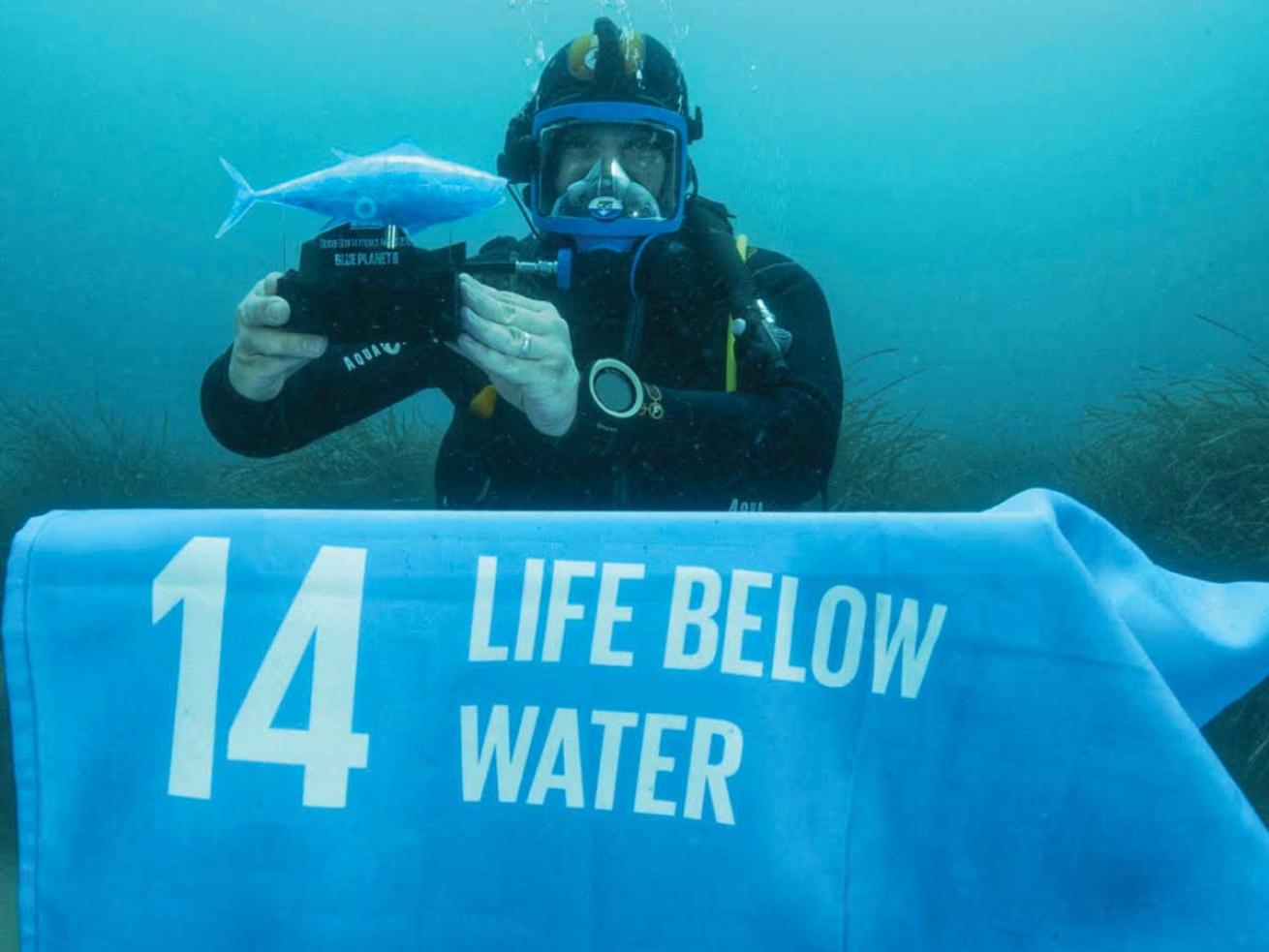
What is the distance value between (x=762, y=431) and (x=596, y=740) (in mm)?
1447

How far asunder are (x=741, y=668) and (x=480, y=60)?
235ft

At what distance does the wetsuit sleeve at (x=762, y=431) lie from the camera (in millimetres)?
2270

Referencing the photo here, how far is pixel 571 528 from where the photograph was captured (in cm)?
110

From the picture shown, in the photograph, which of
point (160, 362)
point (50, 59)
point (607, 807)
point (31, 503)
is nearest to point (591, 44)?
point (607, 807)

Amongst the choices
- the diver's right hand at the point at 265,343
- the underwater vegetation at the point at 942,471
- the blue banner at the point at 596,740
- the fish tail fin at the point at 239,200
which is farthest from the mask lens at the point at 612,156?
the underwater vegetation at the point at 942,471

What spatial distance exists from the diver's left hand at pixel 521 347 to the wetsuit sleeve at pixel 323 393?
0.58m

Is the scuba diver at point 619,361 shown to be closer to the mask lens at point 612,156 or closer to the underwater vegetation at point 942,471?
the mask lens at point 612,156

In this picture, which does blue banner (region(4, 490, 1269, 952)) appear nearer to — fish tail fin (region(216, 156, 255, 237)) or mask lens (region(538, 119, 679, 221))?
fish tail fin (region(216, 156, 255, 237))

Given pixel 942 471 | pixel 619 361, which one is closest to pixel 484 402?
pixel 619 361

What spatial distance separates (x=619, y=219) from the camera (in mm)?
2697

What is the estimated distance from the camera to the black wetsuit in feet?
7.60

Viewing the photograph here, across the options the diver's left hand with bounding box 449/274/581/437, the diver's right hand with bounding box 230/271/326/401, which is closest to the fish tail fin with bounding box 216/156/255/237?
the diver's right hand with bounding box 230/271/326/401

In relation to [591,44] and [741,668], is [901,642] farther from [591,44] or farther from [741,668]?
[591,44]

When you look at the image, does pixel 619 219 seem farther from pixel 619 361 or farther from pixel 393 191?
pixel 393 191
